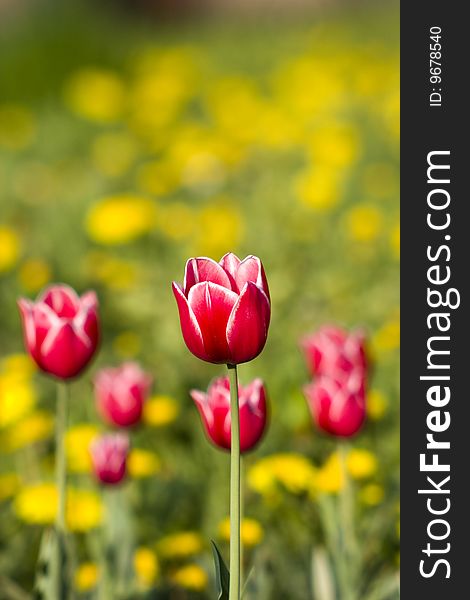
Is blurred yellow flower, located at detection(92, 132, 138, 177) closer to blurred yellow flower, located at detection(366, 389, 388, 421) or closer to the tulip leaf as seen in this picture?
blurred yellow flower, located at detection(366, 389, 388, 421)

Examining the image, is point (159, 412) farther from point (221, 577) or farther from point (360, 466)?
point (221, 577)

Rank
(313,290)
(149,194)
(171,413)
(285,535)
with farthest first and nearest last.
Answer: (149,194) → (313,290) → (171,413) → (285,535)

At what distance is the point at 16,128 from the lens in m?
5.04

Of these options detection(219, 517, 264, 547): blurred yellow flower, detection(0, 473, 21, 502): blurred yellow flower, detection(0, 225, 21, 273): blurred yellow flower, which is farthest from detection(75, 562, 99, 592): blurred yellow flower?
detection(0, 225, 21, 273): blurred yellow flower

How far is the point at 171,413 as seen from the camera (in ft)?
6.93

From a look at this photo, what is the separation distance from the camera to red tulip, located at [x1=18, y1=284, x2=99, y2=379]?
1346mm

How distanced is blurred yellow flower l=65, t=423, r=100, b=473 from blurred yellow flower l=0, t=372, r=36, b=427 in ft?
0.42

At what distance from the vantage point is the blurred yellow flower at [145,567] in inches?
62.5

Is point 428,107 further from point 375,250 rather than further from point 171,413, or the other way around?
point 375,250

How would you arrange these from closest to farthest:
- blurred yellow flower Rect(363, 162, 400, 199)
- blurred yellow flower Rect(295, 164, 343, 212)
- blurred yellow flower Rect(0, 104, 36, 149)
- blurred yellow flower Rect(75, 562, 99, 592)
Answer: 1. blurred yellow flower Rect(75, 562, 99, 592)
2. blurred yellow flower Rect(295, 164, 343, 212)
3. blurred yellow flower Rect(363, 162, 400, 199)
4. blurred yellow flower Rect(0, 104, 36, 149)

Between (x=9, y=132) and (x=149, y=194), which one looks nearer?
(x=149, y=194)

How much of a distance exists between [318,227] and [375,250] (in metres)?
0.32

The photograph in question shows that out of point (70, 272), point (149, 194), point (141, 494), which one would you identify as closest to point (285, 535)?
point (141, 494)

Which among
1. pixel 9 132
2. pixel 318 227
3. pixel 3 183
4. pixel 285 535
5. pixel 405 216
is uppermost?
pixel 9 132
